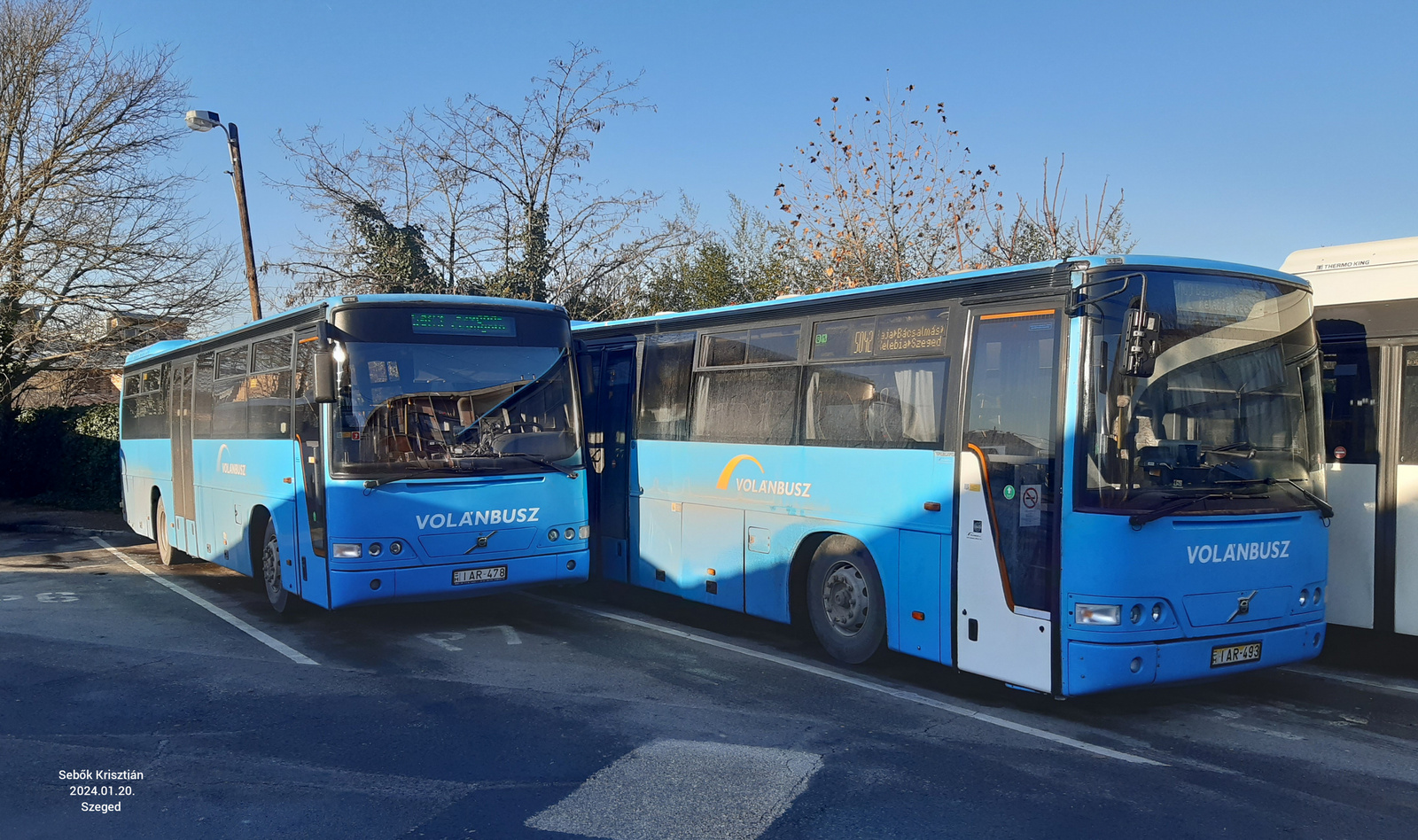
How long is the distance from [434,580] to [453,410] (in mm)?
1555

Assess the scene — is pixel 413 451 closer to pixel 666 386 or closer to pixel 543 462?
pixel 543 462

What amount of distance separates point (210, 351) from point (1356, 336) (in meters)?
12.5

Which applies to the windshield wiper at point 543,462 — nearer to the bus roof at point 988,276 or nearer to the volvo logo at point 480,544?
the volvo logo at point 480,544

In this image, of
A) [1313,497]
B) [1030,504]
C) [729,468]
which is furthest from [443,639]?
[1313,497]

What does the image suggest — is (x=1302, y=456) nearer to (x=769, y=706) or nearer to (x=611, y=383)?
(x=769, y=706)

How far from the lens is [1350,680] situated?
8195mm

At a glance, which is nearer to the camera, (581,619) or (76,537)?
(581,619)

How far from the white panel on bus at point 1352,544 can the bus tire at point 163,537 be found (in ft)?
47.3

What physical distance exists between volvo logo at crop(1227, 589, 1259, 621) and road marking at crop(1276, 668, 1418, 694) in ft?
7.02

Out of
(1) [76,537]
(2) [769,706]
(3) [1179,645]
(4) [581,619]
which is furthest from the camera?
(1) [76,537]

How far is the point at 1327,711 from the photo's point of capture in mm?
7137

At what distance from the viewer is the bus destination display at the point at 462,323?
368 inches

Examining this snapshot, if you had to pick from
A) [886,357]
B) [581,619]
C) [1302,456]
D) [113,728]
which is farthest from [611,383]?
[1302,456]

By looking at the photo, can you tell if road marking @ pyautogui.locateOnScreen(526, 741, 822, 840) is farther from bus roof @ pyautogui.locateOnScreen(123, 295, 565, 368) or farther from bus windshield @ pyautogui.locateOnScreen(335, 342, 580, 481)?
bus roof @ pyautogui.locateOnScreen(123, 295, 565, 368)
